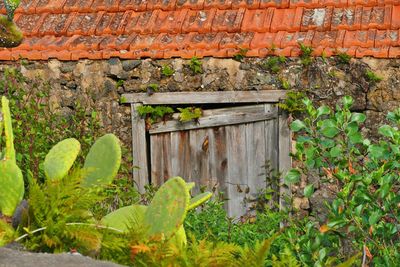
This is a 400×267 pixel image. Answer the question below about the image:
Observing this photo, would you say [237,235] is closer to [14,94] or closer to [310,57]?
[310,57]

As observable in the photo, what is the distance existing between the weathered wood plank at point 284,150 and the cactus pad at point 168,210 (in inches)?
207

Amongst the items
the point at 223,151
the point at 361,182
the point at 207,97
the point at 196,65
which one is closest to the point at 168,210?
the point at 361,182

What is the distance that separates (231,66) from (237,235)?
196 cm

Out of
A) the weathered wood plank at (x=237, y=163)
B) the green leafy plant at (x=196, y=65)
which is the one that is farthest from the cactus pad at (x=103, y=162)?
the weathered wood plank at (x=237, y=163)

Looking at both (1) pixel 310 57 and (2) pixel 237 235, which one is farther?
(1) pixel 310 57

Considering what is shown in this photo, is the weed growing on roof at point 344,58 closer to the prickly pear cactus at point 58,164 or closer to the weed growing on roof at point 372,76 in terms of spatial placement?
the weed growing on roof at point 372,76

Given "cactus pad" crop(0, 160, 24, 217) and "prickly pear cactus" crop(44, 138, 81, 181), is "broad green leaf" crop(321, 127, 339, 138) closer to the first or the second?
"prickly pear cactus" crop(44, 138, 81, 181)

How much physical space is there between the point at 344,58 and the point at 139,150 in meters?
2.20

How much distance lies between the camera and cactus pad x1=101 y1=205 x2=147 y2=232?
118 inches

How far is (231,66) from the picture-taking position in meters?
8.20

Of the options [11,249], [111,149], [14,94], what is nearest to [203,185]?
[14,94]

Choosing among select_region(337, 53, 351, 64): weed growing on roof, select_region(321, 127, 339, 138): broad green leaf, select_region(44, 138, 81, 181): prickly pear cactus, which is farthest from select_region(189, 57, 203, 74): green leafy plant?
select_region(44, 138, 81, 181): prickly pear cactus

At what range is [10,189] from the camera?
9.73 ft

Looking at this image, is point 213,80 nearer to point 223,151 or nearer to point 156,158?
point 223,151
